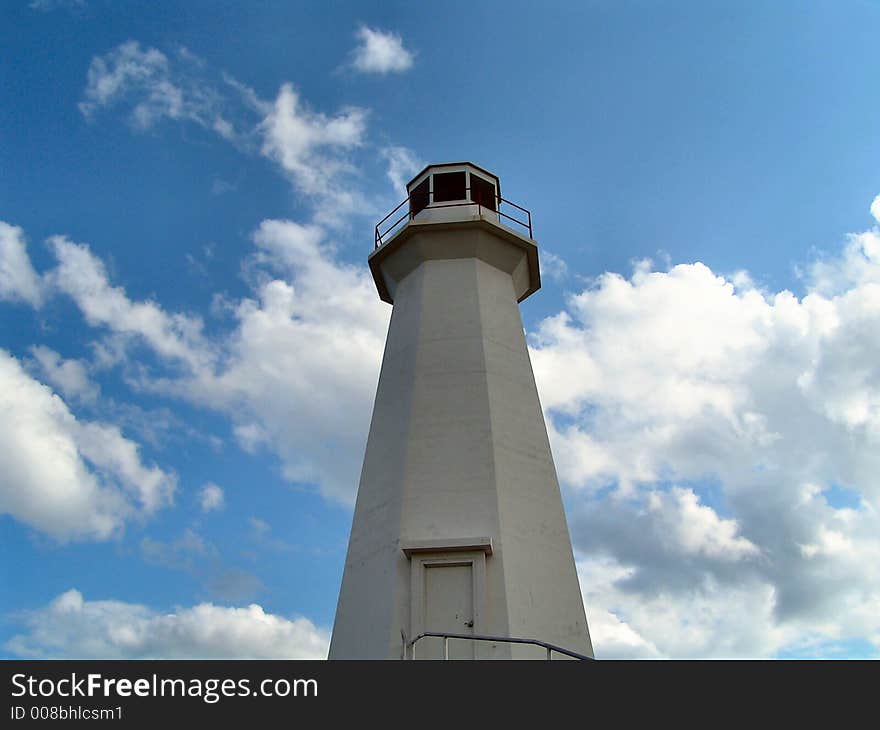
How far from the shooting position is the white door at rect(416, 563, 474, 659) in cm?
1345

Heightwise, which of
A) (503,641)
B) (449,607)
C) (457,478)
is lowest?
(503,641)

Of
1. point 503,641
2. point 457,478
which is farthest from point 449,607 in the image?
point 457,478

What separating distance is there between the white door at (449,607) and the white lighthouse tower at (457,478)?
0.02m

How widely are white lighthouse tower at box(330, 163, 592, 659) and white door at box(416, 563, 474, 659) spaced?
18 millimetres

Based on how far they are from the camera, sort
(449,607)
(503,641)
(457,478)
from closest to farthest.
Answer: (503,641)
(449,607)
(457,478)

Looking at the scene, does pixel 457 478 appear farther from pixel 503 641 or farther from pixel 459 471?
pixel 503 641

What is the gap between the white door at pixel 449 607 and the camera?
44.1ft

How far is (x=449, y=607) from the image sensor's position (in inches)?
545

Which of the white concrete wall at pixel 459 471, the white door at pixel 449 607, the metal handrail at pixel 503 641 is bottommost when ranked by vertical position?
the metal handrail at pixel 503 641

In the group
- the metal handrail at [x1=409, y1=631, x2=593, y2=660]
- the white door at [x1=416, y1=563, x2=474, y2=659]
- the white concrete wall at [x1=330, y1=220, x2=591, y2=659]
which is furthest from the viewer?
the white concrete wall at [x1=330, y1=220, x2=591, y2=659]

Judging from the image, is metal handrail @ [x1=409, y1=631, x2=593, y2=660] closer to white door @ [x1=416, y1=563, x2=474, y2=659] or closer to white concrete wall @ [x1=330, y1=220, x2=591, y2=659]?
white door @ [x1=416, y1=563, x2=474, y2=659]

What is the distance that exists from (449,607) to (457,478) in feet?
7.72

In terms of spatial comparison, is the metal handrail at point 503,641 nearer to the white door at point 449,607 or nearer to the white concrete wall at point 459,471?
the white door at point 449,607
